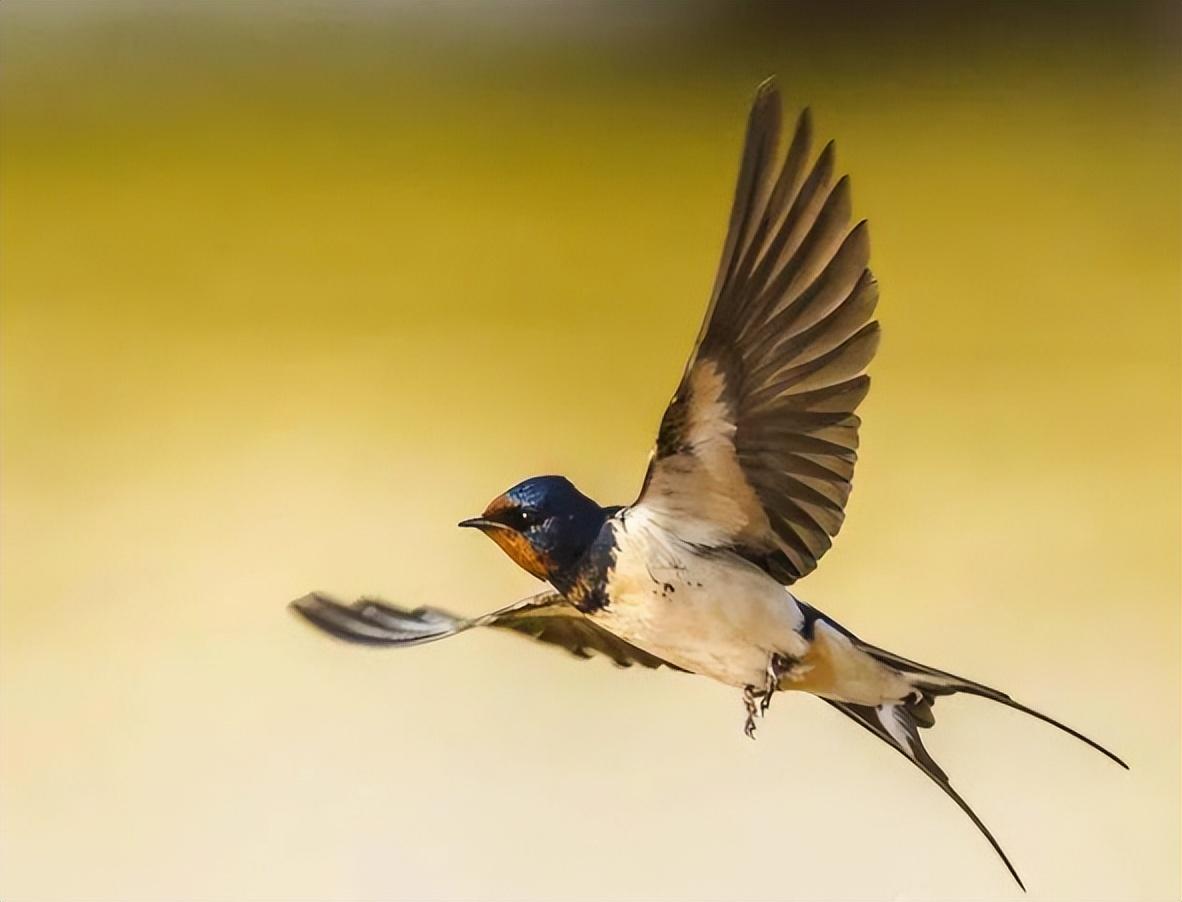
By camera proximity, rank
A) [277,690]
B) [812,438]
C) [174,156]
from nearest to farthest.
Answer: [812,438], [277,690], [174,156]

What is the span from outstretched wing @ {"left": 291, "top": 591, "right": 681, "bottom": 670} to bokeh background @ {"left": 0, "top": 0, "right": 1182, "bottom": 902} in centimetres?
2

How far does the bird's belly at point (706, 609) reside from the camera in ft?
3.05

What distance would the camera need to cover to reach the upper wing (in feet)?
2.81

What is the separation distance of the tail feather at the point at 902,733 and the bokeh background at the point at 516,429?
0.01 metres

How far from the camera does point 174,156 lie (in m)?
1.17

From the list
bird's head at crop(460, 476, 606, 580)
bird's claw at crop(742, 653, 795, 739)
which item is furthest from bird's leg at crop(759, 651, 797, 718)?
bird's head at crop(460, 476, 606, 580)

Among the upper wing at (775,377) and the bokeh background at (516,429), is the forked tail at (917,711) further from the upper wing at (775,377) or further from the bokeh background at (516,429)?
the upper wing at (775,377)

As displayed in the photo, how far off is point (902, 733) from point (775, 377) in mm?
355

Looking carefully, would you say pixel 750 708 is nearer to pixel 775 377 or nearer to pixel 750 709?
pixel 750 709

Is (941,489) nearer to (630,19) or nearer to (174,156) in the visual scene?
(630,19)

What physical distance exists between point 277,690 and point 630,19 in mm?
789

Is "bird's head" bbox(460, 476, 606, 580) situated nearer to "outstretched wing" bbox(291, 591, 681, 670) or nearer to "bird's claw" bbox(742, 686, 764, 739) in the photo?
"outstretched wing" bbox(291, 591, 681, 670)

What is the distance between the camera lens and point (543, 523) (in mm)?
966

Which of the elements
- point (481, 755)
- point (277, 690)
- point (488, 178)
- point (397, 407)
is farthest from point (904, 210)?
point (277, 690)
